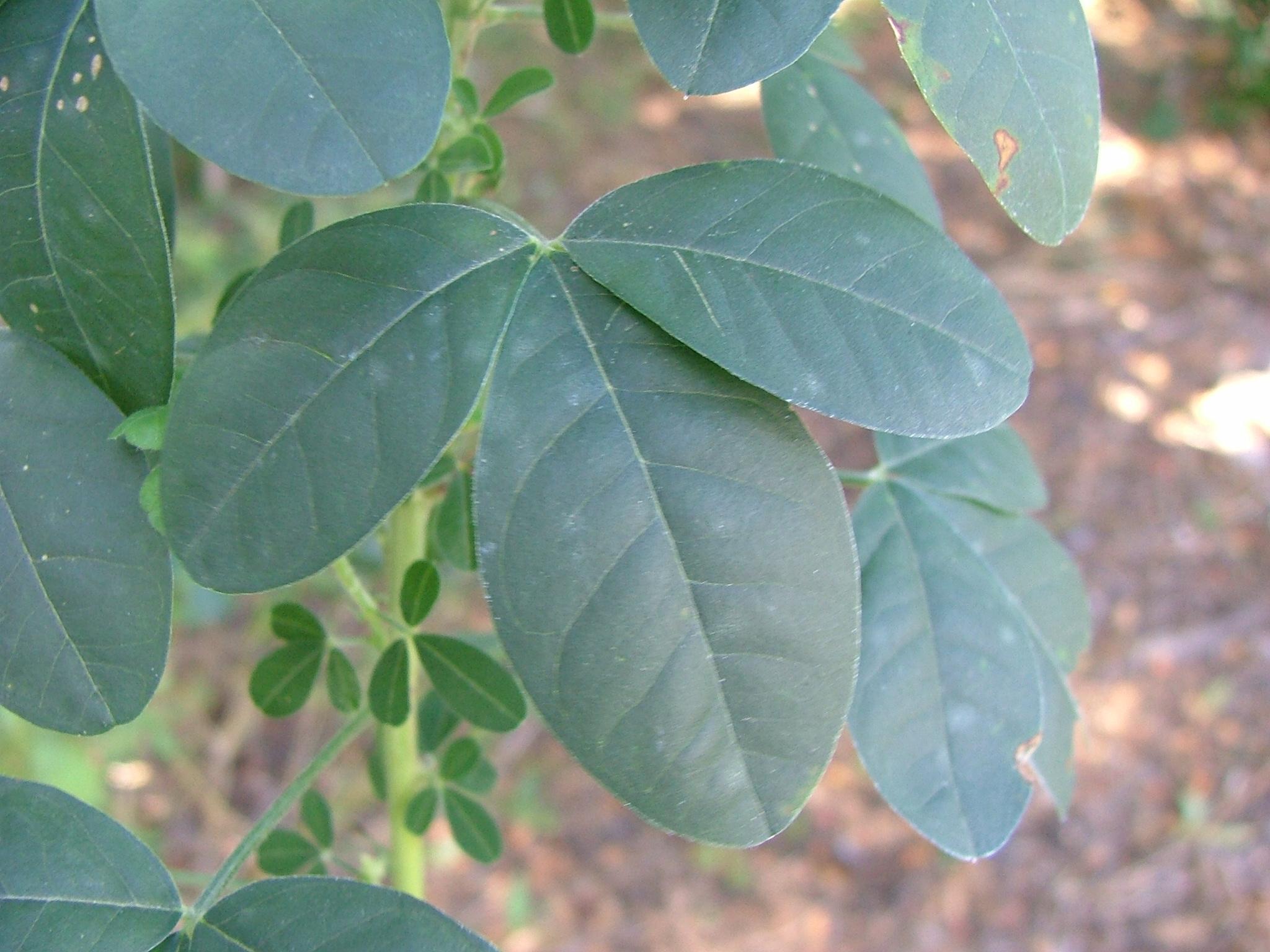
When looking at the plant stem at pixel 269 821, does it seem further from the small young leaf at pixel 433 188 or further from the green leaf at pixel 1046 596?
the green leaf at pixel 1046 596

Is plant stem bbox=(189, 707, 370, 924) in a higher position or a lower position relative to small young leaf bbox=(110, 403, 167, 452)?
lower

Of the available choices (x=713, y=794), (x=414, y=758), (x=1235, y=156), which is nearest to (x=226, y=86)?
(x=713, y=794)

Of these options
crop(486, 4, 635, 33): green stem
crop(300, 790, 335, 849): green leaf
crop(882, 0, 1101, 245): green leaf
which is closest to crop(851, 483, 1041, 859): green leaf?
crop(882, 0, 1101, 245): green leaf

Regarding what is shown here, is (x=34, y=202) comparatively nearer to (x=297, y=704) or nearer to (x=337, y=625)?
(x=297, y=704)

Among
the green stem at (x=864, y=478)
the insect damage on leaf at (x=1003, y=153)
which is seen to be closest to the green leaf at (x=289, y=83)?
the insect damage on leaf at (x=1003, y=153)

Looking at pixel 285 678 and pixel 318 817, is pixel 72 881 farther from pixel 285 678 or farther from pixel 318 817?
pixel 318 817

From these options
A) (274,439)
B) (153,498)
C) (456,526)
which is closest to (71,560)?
(153,498)

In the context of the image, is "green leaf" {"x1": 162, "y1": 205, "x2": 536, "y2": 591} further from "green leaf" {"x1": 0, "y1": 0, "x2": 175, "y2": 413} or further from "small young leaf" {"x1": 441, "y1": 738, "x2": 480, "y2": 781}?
"small young leaf" {"x1": 441, "y1": 738, "x2": 480, "y2": 781}
